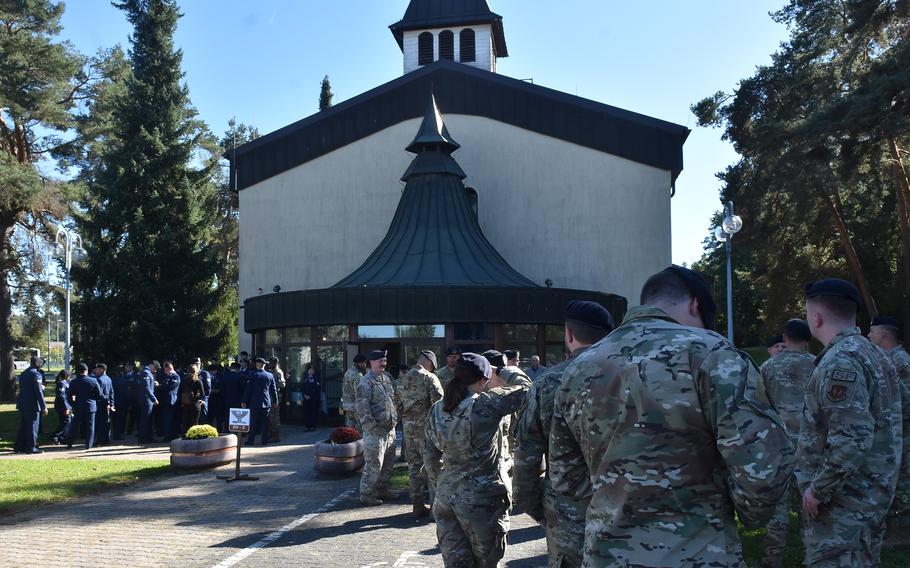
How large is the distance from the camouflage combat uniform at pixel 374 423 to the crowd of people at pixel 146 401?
24.5 ft

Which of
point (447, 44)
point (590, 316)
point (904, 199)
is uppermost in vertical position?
point (447, 44)

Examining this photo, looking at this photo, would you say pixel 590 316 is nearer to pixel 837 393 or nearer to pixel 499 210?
pixel 837 393

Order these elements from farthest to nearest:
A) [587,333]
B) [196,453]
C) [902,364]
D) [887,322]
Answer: [196,453] < [887,322] < [902,364] < [587,333]

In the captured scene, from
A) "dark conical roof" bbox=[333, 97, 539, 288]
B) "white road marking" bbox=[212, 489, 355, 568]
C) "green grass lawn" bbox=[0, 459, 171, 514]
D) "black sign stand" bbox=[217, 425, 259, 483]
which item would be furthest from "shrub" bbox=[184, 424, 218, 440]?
"dark conical roof" bbox=[333, 97, 539, 288]

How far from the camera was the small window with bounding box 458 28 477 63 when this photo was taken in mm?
35938

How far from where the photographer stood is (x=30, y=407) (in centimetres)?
1678

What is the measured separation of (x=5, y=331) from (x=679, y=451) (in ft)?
123

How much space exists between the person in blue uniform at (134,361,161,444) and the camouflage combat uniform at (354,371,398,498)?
951cm

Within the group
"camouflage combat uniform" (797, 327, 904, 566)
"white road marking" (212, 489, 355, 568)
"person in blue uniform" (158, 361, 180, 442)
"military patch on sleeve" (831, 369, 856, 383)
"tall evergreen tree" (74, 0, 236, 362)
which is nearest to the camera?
"camouflage combat uniform" (797, 327, 904, 566)

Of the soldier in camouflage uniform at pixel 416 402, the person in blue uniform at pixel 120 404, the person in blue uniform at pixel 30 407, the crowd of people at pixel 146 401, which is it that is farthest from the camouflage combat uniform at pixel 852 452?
the person in blue uniform at pixel 120 404

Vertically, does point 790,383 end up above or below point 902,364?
below

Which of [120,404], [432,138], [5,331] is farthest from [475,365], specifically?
[5,331]

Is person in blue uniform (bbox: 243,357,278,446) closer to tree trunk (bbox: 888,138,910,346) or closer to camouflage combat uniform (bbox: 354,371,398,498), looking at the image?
camouflage combat uniform (bbox: 354,371,398,498)

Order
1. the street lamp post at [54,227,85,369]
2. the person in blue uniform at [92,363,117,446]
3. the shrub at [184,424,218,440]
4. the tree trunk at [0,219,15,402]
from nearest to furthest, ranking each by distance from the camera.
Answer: the shrub at [184,424,218,440]
the person in blue uniform at [92,363,117,446]
the street lamp post at [54,227,85,369]
the tree trunk at [0,219,15,402]
